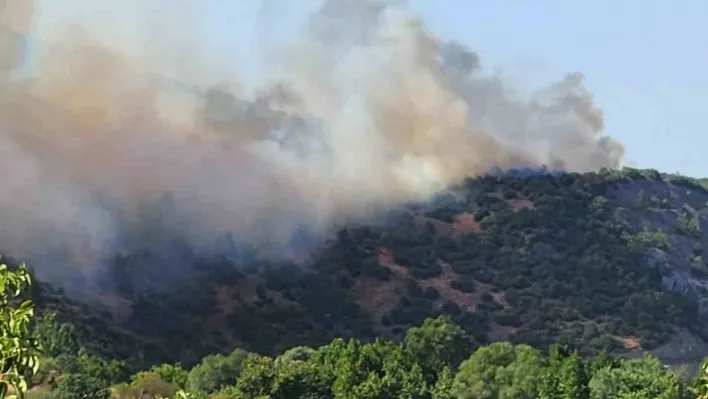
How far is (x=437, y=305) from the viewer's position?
392 feet

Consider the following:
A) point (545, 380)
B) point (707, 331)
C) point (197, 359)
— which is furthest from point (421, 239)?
point (545, 380)

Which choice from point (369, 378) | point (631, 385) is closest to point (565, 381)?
point (631, 385)

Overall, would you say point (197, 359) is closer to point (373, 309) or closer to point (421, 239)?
point (373, 309)

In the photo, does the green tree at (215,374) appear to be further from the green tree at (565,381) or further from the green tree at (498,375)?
the green tree at (565,381)

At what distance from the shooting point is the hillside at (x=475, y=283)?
10150 centimetres

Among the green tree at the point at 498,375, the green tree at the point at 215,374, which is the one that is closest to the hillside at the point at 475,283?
the green tree at the point at 215,374

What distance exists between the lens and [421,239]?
137 meters

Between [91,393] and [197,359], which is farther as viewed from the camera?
[197,359]

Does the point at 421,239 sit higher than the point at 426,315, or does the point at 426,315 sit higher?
the point at 421,239

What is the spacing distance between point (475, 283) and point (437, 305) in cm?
1168

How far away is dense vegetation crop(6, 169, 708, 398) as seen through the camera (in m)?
63.1

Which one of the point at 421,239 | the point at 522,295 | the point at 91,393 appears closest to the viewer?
the point at 91,393

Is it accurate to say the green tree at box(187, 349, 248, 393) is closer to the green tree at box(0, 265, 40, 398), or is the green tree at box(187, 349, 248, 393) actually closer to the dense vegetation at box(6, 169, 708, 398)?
the dense vegetation at box(6, 169, 708, 398)

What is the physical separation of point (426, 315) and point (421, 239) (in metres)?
23.0
